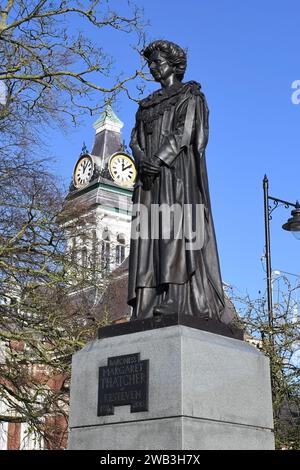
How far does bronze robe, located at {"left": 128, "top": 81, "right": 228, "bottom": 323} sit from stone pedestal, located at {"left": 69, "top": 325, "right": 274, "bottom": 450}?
1.77 ft

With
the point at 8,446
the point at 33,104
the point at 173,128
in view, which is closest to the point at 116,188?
the point at 8,446

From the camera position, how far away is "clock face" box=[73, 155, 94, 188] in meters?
75.9

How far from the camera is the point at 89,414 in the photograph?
7.14m

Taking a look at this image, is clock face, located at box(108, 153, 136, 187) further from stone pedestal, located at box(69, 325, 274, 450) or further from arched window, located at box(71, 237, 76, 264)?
stone pedestal, located at box(69, 325, 274, 450)

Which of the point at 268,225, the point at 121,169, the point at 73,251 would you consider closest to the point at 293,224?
the point at 268,225

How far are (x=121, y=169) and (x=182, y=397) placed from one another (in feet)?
229

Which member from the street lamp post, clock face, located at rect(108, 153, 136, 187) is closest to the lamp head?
the street lamp post

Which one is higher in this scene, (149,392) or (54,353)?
(54,353)

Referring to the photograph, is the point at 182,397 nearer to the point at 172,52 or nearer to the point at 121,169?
the point at 172,52

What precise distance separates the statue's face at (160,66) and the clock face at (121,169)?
66.1 m

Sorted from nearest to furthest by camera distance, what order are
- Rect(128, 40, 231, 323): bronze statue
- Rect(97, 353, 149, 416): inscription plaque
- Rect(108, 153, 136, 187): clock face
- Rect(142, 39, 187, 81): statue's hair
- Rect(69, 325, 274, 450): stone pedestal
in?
1. Rect(69, 325, 274, 450): stone pedestal
2. Rect(97, 353, 149, 416): inscription plaque
3. Rect(128, 40, 231, 323): bronze statue
4. Rect(142, 39, 187, 81): statue's hair
5. Rect(108, 153, 136, 187): clock face

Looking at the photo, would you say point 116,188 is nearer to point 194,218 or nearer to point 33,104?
point 33,104

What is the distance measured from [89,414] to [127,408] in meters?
Answer: 0.50

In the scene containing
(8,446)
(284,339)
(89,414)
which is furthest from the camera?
(8,446)
